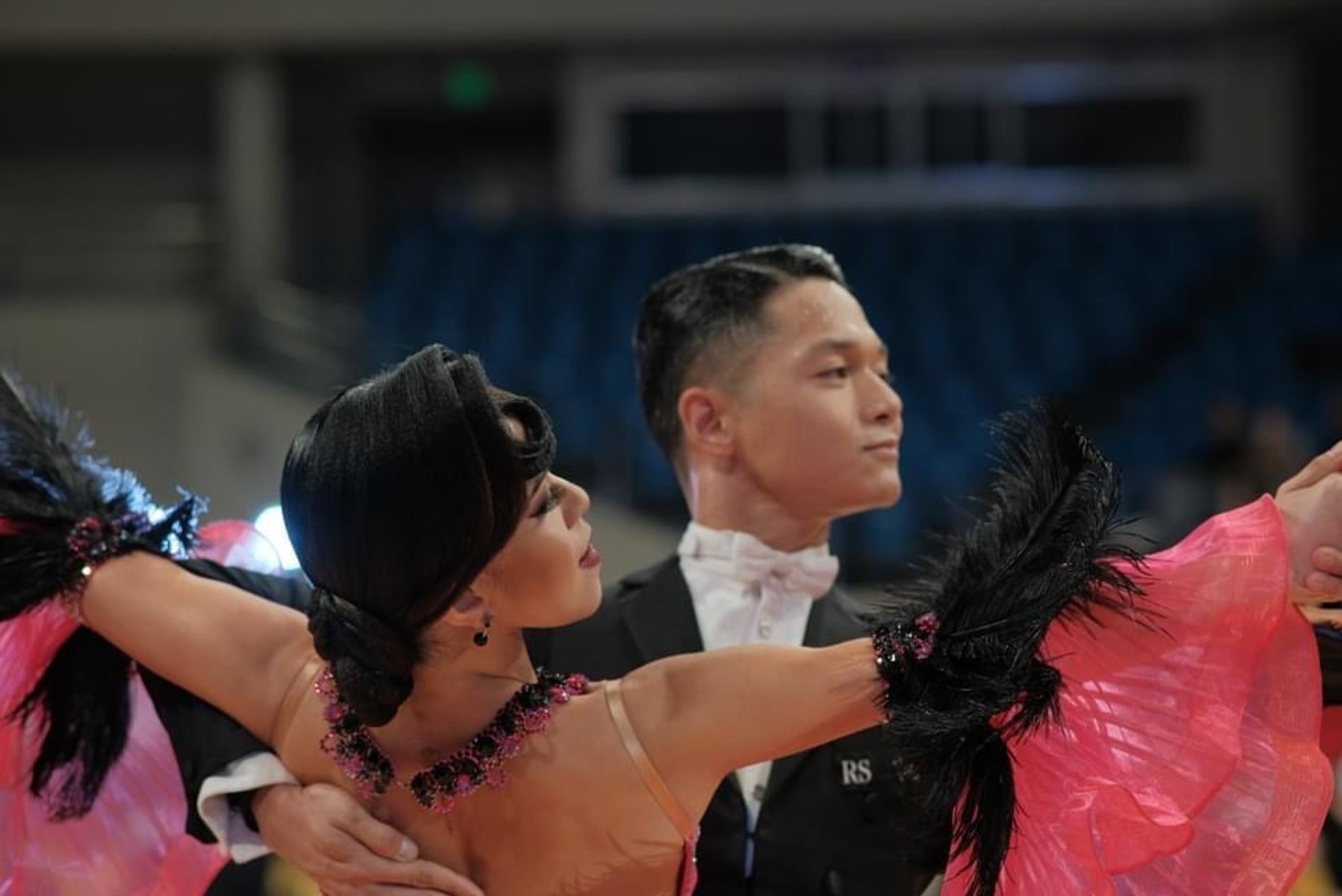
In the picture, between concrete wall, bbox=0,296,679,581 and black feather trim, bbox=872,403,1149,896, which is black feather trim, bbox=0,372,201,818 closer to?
black feather trim, bbox=872,403,1149,896

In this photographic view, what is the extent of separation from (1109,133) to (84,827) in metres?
10.7

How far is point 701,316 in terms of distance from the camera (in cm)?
236

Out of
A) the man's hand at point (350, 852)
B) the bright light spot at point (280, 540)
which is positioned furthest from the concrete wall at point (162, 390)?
the man's hand at point (350, 852)

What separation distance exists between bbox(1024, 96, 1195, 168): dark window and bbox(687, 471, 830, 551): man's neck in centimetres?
983

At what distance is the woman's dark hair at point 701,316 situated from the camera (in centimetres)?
231

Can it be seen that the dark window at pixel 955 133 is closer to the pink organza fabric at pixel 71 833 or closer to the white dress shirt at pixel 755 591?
the white dress shirt at pixel 755 591

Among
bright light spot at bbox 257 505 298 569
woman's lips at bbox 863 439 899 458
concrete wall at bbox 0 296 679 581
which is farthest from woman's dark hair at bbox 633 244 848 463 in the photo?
concrete wall at bbox 0 296 679 581

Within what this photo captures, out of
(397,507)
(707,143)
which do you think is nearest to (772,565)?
(397,507)

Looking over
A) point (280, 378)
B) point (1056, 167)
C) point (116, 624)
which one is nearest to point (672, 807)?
point (116, 624)

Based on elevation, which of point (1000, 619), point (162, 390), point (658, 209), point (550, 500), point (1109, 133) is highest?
point (550, 500)

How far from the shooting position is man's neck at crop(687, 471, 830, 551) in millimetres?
2283

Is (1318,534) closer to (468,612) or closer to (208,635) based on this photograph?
(468,612)

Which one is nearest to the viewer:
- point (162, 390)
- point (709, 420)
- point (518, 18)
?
point (709, 420)

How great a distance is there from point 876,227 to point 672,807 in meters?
9.38
